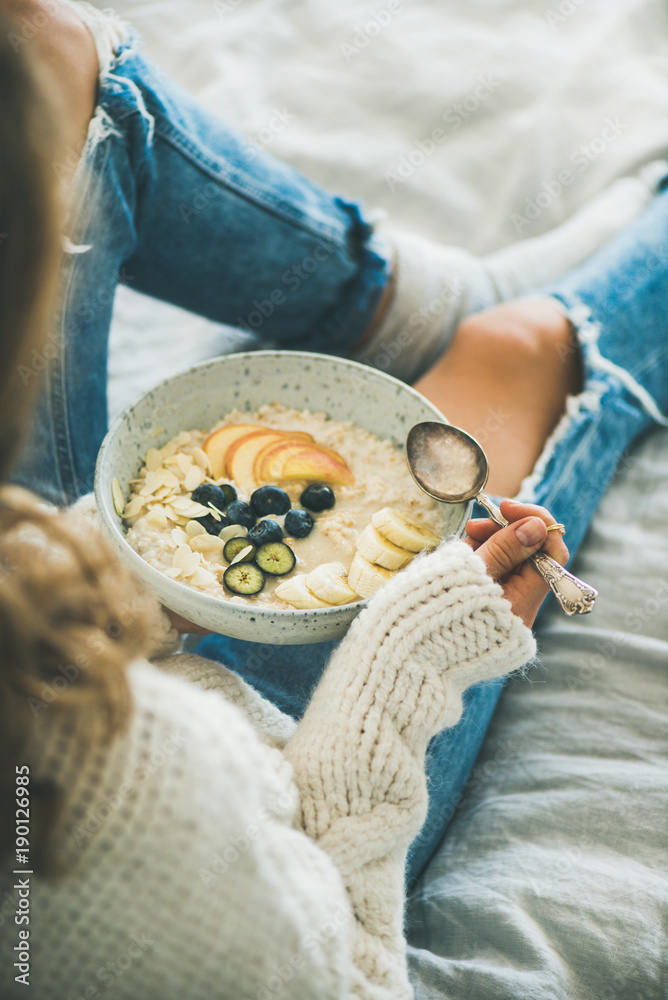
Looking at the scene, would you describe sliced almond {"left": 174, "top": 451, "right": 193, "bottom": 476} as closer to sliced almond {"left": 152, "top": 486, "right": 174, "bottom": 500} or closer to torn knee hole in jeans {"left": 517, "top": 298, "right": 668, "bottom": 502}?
sliced almond {"left": 152, "top": 486, "right": 174, "bottom": 500}

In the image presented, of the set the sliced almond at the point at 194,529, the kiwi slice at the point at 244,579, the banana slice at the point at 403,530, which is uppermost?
the banana slice at the point at 403,530

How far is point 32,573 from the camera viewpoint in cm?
41

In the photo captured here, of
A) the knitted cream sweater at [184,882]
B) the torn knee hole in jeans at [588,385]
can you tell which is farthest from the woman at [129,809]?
the torn knee hole in jeans at [588,385]

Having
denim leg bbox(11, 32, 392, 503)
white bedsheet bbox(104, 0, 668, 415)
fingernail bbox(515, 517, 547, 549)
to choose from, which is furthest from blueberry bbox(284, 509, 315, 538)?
white bedsheet bbox(104, 0, 668, 415)

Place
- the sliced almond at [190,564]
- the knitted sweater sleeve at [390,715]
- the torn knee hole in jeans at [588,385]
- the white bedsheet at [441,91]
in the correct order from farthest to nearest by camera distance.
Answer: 1. the white bedsheet at [441,91]
2. the torn knee hole in jeans at [588,385]
3. the sliced almond at [190,564]
4. the knitted sweater sleeve at [390,715]

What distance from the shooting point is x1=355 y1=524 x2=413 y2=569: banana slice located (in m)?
0.65

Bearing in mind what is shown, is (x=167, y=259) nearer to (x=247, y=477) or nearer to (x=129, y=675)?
(x=247, y=477)

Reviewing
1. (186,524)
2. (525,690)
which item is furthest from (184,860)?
(525,690)

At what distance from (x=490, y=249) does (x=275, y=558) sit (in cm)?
94

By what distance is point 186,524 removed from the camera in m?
0.69

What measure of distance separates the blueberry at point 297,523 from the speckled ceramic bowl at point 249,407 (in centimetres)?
12

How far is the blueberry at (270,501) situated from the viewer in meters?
0.71

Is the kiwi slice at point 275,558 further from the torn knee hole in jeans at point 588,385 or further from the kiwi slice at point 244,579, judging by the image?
the torn knee hole in jeans at point 588,385

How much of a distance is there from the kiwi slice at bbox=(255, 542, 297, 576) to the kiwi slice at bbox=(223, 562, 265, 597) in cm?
1
